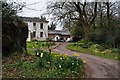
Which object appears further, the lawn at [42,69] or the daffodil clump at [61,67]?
the daffodil clump at [61,67]

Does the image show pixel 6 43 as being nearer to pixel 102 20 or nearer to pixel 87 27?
pixel 87 27

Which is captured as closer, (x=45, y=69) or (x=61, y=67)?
(x=45, y=69)

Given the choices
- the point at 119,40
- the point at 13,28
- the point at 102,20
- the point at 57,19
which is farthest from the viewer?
the point at 102,20

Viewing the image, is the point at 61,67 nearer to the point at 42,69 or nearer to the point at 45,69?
the point at 45,69

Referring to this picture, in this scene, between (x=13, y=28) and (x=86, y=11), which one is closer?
(x=13, y=28)

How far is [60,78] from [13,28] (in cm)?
463

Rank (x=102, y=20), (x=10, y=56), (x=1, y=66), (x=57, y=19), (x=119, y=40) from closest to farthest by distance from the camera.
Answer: (x=1, y=66) → (x=10, y=56) → (x=119, y=40) → (x=57, y=19) → (x=102, y=20)

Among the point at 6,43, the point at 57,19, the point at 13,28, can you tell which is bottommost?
the point at 6,43

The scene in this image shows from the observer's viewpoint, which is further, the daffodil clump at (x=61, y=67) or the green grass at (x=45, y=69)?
the daffodil clump at (x=61, y=67)

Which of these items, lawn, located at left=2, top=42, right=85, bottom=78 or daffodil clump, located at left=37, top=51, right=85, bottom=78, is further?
daffodil clump, located at left=37, top=51, right=85, bottom=78

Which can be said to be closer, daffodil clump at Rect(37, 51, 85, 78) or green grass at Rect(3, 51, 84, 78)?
green grass at Rect(3, 51, 84, 78)

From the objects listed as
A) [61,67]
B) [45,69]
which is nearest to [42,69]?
[45,69]

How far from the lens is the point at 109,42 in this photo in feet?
84.0

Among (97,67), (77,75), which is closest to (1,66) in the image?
(77,75)
